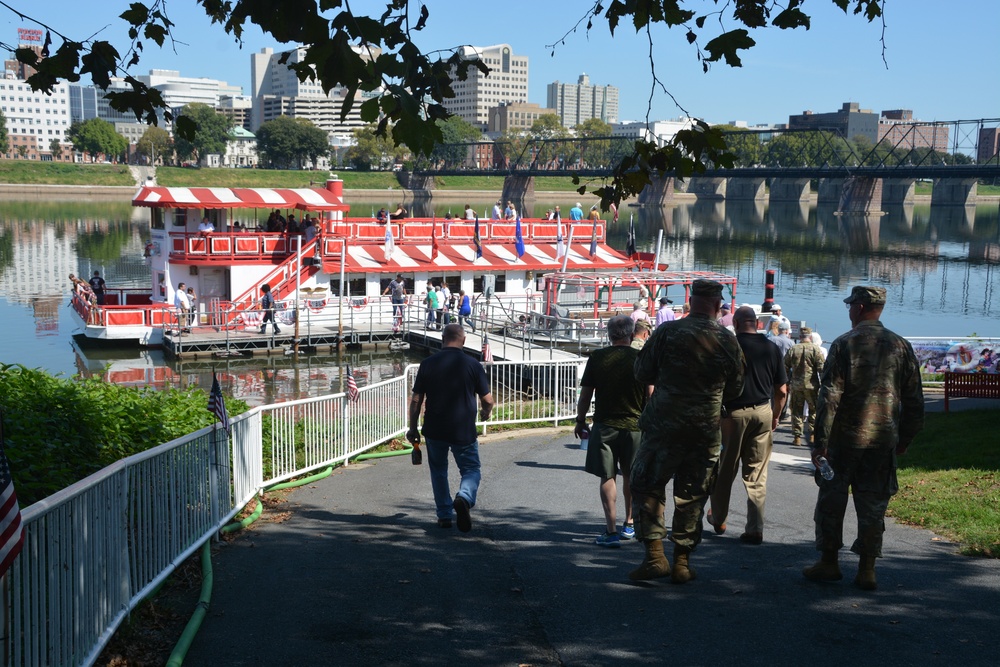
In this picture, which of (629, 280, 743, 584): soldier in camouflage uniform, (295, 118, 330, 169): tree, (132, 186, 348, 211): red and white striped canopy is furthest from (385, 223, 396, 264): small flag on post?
(295, 118, 330, 169): tree

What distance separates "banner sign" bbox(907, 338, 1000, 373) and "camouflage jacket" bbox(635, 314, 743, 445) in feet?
36.4

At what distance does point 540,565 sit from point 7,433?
391 centimetres

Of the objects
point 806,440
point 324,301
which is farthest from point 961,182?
point 806,440

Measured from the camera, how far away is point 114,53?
6453 mm

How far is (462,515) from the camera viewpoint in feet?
27.9

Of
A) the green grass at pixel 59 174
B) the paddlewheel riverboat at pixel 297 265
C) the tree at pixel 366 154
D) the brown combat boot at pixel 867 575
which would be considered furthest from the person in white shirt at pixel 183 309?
the tree at pixel 366 154

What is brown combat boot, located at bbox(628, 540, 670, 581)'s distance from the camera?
700cm

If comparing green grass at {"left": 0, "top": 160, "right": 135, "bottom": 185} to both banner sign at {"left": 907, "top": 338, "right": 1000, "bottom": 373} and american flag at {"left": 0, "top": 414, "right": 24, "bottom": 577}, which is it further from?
american flag at {"left": 0, "top": 414, "right": 24, "bottom": 577}

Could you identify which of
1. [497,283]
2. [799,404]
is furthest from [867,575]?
[497,283]

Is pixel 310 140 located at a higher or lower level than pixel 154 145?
higher

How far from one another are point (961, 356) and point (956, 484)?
9.01 m

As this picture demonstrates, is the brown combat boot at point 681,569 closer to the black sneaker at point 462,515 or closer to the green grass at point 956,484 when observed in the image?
the black sneaker at point 462,515

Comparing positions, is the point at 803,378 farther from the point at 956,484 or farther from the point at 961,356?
the point at 961,356

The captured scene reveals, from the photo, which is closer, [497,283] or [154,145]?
[497,283]
